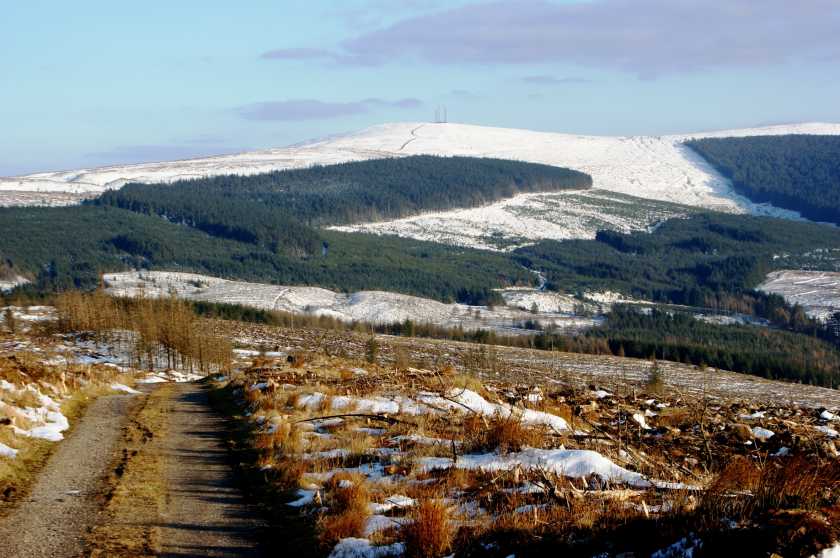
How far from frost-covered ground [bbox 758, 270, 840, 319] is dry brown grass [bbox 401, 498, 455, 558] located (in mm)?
145212

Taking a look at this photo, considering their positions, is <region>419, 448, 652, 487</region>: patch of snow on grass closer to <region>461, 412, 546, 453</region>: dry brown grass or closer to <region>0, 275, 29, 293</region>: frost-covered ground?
<region>461, 412, 546, 453</region>: dry brown grass

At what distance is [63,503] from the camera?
1273cm

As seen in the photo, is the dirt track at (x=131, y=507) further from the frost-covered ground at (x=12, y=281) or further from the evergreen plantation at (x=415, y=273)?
the frost-covered ground at (x=12, y=281)

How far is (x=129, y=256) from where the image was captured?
167500mm

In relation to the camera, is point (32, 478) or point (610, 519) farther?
point (32, 478)

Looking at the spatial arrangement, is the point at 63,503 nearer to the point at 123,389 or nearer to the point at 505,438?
the point at 505,438

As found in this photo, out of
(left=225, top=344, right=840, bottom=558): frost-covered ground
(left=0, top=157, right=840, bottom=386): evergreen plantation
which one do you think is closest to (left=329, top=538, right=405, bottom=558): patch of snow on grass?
(left=225, top=344, right=840, bottom=558): frost-covered ground

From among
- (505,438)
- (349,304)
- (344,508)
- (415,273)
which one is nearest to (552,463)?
(505,438)

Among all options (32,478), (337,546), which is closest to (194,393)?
(32,478)

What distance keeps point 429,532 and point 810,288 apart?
562 ft

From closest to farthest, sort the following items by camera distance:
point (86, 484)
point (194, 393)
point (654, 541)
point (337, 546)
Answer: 1. point (654, 541)
2. point (337, 546)
3. point (86, 484)
4. point (194, 393)

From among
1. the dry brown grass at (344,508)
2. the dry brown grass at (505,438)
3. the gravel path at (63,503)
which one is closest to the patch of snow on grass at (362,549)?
the dry brown grass at (344,508)

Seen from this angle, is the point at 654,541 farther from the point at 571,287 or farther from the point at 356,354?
the point at 571,287

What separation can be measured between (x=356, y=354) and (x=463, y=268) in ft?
360
